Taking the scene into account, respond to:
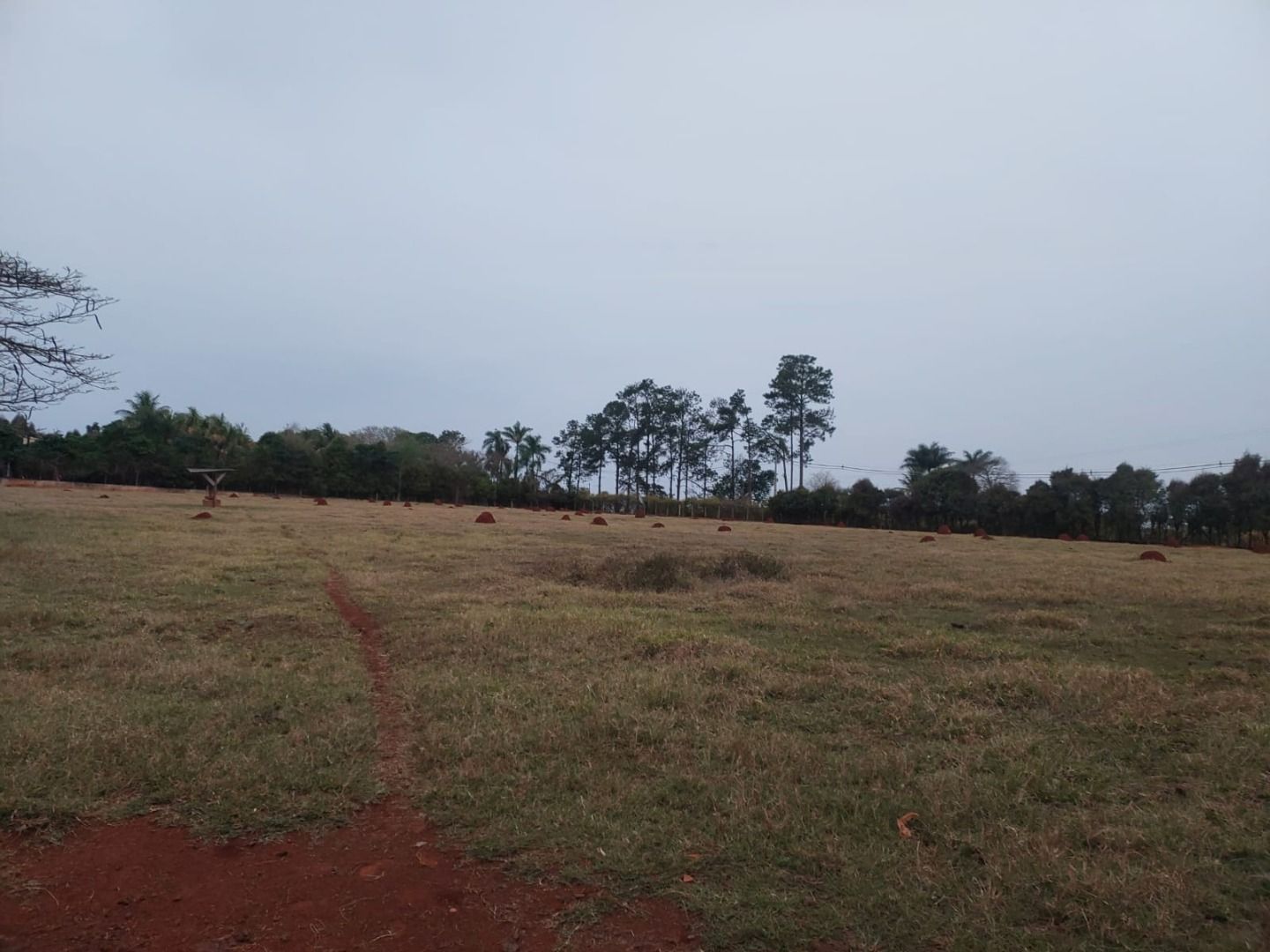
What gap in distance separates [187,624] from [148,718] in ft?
10.9

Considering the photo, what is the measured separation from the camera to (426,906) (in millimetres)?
3041

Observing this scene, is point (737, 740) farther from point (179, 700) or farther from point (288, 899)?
point (179, 700)

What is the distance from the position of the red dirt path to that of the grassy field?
0.58 feet

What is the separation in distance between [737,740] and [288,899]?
2.58m

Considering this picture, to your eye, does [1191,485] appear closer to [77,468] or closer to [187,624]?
[187,624]

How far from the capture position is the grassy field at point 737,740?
3.12 meters

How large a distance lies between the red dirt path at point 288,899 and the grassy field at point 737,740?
0.58 ft

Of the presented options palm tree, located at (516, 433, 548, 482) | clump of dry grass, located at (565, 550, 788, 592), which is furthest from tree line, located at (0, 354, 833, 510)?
clump of dry grass, located at (565, 550, 788, 592)

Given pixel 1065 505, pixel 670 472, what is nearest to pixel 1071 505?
pixel 1065 505

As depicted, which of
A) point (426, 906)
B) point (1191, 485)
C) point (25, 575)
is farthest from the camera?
point (1191, 485)

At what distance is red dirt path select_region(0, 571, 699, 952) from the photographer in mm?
2828

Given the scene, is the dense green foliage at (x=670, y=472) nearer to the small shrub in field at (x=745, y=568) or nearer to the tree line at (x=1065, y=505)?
the tree line at (x=1065, y=505)

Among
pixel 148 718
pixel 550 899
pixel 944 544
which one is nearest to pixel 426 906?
pixel 550 899

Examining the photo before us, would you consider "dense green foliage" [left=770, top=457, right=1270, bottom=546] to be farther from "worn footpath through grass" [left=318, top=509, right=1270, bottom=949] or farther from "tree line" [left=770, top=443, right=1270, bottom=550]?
"worn footpath through grass" [left=318, top=509, right=1270, bottom=949]
